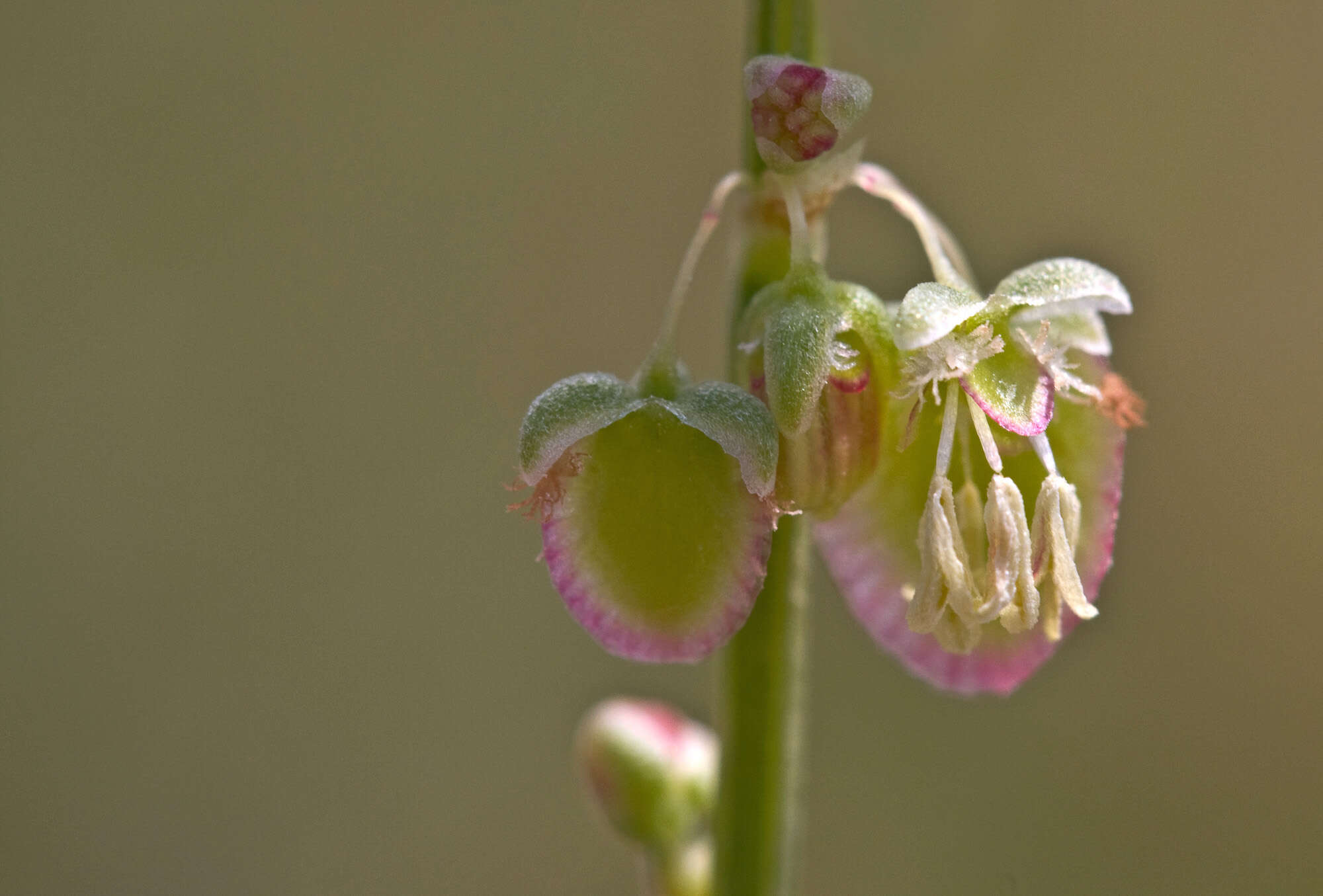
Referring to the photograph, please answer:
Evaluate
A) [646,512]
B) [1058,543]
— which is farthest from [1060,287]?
[646,512]

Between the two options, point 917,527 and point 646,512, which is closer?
point 646,512

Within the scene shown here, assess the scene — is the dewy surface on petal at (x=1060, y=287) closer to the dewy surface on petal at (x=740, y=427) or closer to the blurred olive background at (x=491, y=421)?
the dewy surface on petal at (x=740, y=427)

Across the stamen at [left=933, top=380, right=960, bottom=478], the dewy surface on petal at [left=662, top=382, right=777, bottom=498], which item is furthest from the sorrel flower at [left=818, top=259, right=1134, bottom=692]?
the dewy surface on petal at [left=662, top=382, right=777, bottom=498]

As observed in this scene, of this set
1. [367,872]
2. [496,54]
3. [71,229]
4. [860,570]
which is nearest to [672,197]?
[496,54]

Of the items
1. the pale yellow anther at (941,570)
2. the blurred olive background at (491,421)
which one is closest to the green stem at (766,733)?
the pale yellow anther at (941,570)

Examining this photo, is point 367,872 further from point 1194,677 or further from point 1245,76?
point 1245,76

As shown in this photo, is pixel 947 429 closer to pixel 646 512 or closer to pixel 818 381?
pixel 818 381

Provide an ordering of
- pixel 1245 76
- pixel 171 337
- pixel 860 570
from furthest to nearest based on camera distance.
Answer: pixel 171 337 → pixel 1245 76 → pixel 860 570
